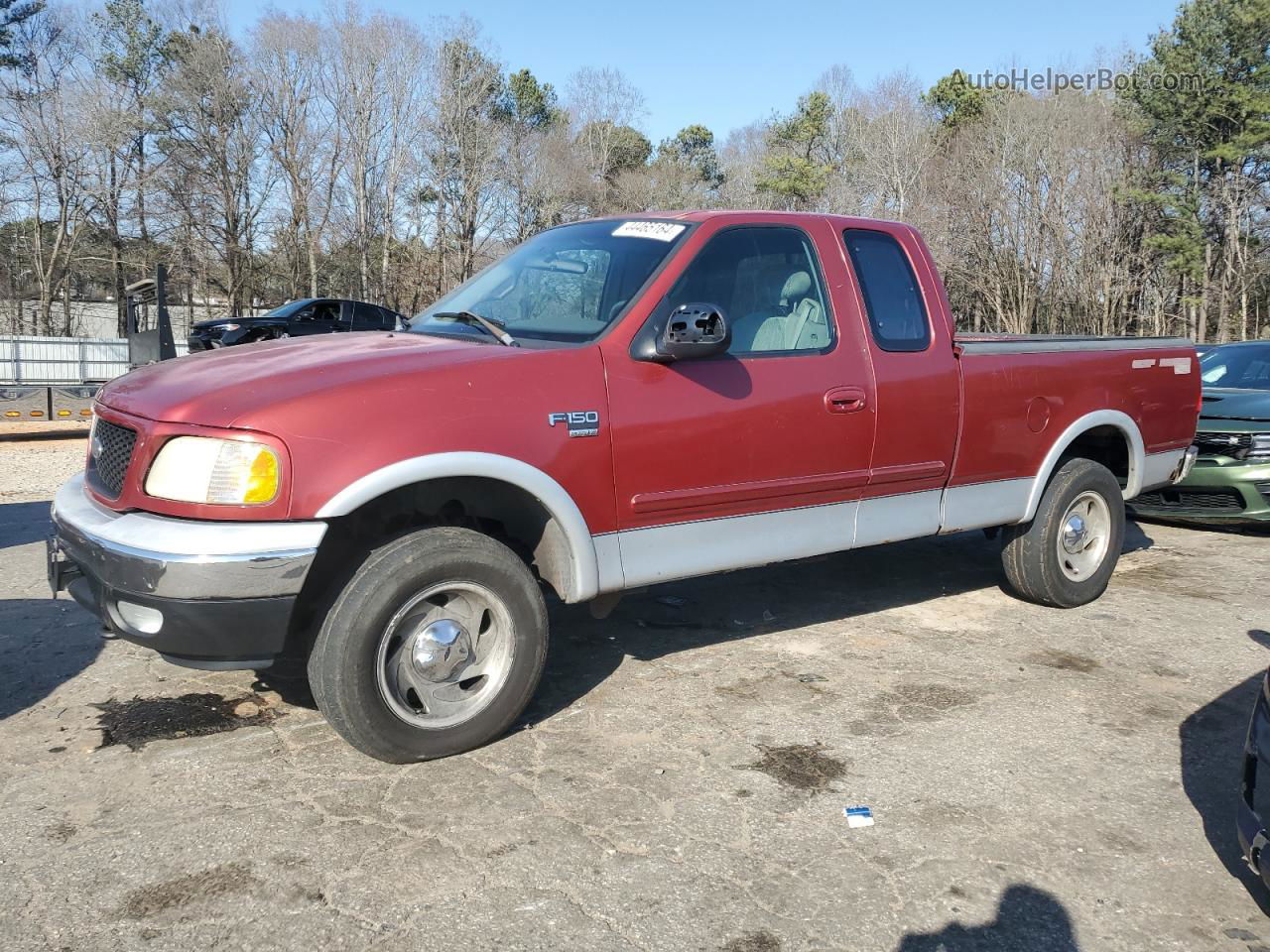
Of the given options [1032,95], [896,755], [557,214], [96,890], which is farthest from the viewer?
[557,214]

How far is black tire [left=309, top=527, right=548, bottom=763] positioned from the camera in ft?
11.1

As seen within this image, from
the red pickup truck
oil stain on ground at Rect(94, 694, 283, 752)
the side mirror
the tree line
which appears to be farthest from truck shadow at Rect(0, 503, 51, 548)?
the tree line

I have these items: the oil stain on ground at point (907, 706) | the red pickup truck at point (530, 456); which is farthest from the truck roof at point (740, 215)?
the oil stain on ground at point (907, 706)

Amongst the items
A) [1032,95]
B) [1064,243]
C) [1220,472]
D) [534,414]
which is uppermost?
[1032,95]

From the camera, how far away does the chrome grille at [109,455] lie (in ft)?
11.5

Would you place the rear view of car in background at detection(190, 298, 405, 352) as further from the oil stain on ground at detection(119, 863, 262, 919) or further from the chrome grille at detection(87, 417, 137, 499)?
the oil stain on ground at detection(119, 863, 262, 919)

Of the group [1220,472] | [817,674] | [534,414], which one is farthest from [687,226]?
[1220,472]

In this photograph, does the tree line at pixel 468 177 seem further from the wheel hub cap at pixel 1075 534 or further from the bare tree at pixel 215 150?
the wheel hub cap at pixel 1075 534

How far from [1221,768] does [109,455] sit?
414cm

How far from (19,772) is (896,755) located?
3.09m

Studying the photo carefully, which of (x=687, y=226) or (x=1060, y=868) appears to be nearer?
(x=1060, y=868)

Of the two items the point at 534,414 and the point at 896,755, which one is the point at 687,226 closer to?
the point at 534,414

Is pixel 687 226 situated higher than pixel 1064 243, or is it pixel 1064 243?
pixel 1064 243

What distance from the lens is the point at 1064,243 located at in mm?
38781
